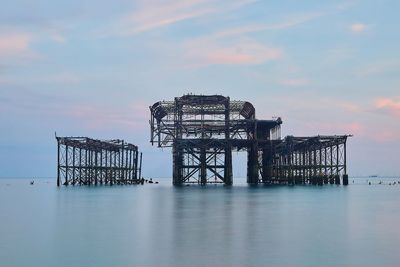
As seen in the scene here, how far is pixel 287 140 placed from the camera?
117 metres

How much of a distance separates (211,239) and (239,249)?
3.91 metres

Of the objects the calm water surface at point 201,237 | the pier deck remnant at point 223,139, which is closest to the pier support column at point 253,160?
the pier deck remnant at point 223,139

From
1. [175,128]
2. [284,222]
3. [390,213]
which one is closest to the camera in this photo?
[284,222]

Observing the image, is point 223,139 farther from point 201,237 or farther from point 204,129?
point 201,237

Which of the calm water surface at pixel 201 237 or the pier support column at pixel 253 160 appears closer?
the calm water surface at pixel 201 237

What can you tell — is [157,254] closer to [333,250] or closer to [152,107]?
[333,250]

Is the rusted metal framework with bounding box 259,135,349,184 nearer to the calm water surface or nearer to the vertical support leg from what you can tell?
the vertical support leg

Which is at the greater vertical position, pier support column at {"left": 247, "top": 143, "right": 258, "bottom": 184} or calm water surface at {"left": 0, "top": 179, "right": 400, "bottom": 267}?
pier support column at {"left": 247, "top": 143, "right": 258, "bottom": 184}

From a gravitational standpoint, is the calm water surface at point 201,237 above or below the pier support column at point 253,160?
below

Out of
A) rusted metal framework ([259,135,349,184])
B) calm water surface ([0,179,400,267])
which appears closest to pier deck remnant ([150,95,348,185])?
rusted metal framework ([259,135,349,184])

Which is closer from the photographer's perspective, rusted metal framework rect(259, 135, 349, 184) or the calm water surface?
the calm water surface

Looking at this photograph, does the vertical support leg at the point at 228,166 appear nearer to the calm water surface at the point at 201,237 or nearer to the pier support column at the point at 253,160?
the pier support column at the point at 253,160

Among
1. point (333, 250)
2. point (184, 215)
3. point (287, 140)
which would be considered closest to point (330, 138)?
point (287, 140)

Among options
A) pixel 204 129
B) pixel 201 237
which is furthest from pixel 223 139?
pixel 201 237
